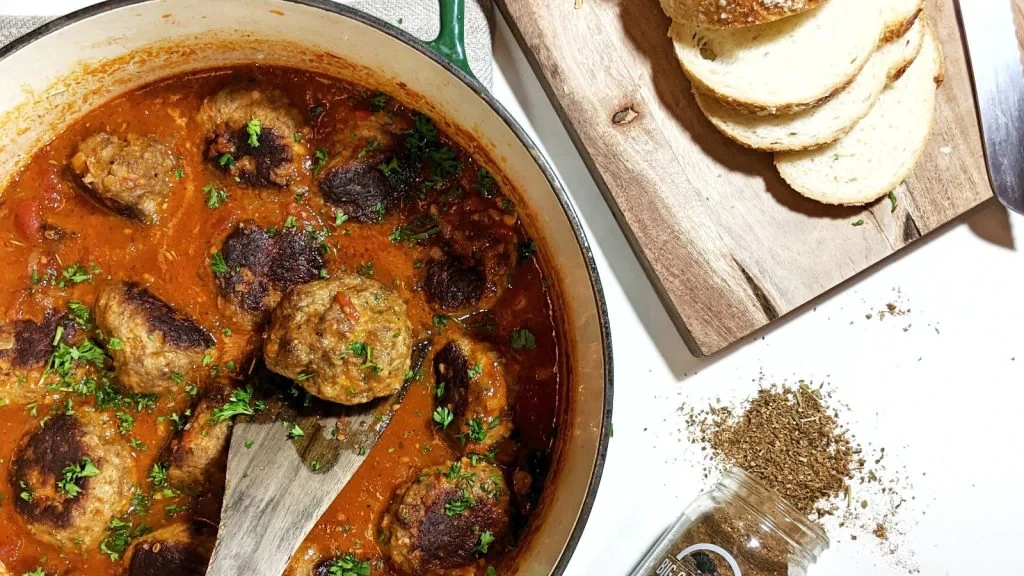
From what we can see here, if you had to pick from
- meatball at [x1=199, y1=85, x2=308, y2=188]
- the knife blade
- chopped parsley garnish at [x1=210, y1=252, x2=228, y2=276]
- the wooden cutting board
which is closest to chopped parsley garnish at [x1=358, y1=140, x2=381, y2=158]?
meatball at [x1=199, y1=85, x2=308, y2=188]

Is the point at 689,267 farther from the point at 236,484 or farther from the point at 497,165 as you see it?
the point at 236,484

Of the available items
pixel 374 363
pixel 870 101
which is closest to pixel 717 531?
pixel 374 363

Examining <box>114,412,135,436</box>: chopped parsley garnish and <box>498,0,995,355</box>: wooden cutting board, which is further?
<box>498,0,995,355</box>: wooden cutting board

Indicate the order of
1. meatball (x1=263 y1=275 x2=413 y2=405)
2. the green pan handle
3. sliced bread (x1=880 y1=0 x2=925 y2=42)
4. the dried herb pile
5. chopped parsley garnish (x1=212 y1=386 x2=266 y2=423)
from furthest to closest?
1. the dried herb pile
2. sliced bread (x1=880 y1=0 x2=925 y2=42)
3. chopped parsley garnish (x1=212 y1=386 x2=266 y2=423)
4. the green pan handle
5. meatball (x1=263 y1=275 x2=413 y2=405)

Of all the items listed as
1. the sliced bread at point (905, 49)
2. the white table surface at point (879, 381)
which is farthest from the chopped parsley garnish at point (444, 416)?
the sliced bread at point (905, 49)

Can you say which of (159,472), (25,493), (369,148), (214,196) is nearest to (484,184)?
(369,148)

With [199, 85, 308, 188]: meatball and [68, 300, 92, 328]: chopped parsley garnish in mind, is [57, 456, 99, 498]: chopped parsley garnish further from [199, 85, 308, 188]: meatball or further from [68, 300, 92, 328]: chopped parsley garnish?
[199, 85, 308, 188]: meatball
